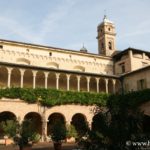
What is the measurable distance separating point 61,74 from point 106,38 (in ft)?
56.1

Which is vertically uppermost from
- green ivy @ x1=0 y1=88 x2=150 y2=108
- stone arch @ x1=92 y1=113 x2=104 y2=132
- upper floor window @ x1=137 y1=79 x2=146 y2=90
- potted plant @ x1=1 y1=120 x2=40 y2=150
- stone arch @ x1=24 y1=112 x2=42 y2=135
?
upper floor window @ x1=137 y1=79 x2=146 y2=90

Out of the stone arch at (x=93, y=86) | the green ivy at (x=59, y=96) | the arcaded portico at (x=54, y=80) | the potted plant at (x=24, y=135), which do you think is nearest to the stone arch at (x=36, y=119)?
the green ivy at (x=59, y=96)

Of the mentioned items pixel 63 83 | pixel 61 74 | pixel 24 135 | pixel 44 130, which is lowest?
pixel 24 135

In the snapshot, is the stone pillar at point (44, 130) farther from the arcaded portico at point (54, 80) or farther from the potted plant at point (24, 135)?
the potted plant at point (24, 135)

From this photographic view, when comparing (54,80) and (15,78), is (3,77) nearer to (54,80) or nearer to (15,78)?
(15,78)

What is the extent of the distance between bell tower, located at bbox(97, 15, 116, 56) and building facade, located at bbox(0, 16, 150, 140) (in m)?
6.59

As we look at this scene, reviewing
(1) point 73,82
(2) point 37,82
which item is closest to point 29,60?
(2) point 37,82

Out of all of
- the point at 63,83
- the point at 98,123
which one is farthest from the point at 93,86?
the point at 98,123

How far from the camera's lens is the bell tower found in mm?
48562

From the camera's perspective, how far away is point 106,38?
160ft

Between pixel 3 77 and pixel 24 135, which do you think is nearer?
pixel 24 135

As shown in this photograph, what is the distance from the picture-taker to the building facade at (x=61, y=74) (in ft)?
99.4

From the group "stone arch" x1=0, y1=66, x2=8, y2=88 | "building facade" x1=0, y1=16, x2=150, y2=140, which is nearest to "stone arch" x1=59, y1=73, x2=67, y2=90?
"building facade" x1=0, y1=16, x2=150, y2=140

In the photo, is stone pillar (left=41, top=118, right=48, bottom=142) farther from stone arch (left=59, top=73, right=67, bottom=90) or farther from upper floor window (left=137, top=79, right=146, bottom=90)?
upper floor window (left=137, top=79, right=146, bottom=90)
